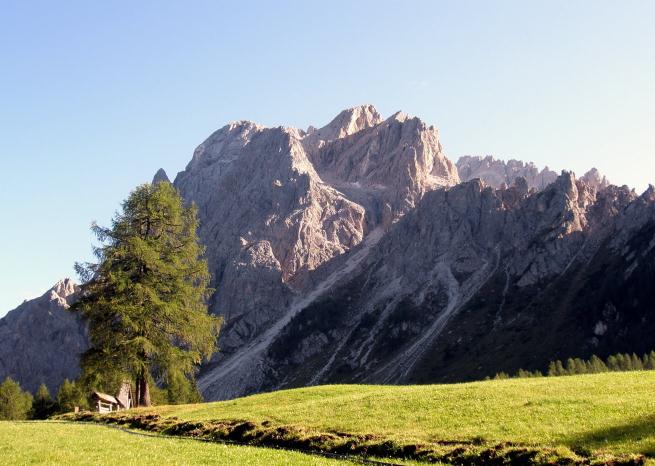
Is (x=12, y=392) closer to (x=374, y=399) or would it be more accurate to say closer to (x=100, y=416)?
(x=100, y=416)

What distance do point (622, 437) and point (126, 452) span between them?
1897cm

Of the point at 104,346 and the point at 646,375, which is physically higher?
the point at 104,346

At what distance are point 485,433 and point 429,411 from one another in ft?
21.2

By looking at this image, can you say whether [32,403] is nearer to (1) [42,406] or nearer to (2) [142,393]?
(1) [42,406]

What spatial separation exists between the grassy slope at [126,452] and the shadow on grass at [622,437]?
932 centimetres

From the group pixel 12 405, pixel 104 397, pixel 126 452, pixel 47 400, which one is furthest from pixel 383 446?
pixel 47 400

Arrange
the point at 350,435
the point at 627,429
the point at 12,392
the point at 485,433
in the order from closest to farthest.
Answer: the point at 627,429
the point at 485,433
the point at 350,435
the point at 12,392

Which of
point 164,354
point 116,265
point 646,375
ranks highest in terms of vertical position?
point 116,265

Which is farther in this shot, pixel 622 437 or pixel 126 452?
pixel 126 452

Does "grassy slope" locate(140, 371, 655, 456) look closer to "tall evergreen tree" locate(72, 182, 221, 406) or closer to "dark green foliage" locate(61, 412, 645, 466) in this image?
"dark green foliage" locate(61, 412, 645, 466)

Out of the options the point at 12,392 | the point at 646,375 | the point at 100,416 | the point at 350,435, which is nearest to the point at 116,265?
the point at 100,416

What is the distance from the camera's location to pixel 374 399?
127 feet

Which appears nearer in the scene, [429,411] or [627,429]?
[627,429]

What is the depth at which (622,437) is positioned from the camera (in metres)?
23.3
